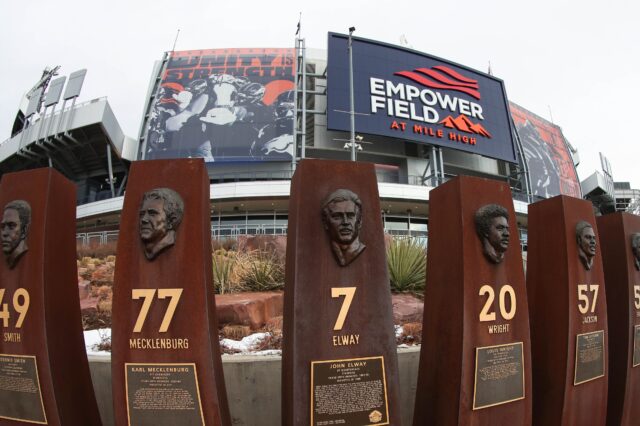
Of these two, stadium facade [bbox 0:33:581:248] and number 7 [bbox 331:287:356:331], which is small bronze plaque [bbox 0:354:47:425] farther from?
stadium facade [bbox 0:33:581:248]

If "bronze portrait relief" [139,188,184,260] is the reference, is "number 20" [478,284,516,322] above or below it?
below

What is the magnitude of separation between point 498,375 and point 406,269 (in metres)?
3.97

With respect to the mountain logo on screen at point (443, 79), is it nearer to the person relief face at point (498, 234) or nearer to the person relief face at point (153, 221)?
the person relief face at point (498, 234)

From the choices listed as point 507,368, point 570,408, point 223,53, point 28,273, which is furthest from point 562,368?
point 223,53

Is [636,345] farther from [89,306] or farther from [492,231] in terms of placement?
[89,306]

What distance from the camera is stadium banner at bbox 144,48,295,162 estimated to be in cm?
3184

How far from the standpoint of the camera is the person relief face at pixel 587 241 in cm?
415

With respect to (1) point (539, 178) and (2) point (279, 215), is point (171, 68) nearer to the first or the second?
(2) point (279, 215)

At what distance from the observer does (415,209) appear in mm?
33188

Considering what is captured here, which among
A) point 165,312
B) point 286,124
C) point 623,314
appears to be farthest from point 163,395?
point 286,124

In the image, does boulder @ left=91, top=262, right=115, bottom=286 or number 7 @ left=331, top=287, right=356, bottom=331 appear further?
boulder @ left=91, top=262, right=115, bottom=286

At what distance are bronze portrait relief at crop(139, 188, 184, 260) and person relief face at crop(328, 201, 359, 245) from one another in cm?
131

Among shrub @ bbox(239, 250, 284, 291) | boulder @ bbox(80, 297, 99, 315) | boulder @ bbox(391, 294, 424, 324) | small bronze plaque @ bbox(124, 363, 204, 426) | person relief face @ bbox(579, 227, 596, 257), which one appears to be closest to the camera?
small bronze plaque @ bbox(124, 363, 204, 426)

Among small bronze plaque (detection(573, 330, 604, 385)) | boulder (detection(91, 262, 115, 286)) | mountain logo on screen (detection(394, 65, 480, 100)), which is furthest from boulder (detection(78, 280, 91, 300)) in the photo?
mountain logo on screen (detection(394, 65, 480, 100))
